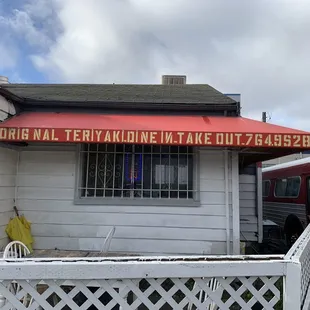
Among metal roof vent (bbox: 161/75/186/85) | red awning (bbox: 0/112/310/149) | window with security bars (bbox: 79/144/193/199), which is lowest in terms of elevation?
window with security bars (bbox: 79/144/193/199)

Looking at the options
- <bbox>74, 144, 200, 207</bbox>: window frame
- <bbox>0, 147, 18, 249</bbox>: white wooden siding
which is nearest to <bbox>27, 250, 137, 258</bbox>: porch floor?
<bbox>0, 147, 18, 249</bbox>: white wooden siding

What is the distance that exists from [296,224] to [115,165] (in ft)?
21.8

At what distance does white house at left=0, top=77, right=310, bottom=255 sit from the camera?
5.54 m

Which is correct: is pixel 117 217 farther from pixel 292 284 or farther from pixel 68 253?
pixel 292 284

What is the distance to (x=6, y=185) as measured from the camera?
5.45 metres

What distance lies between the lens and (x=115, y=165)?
585 centimetres

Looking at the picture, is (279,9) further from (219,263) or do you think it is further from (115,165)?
(219,263)

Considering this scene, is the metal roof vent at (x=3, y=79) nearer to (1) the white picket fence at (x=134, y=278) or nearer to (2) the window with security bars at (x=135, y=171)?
(2) the window with security bars at (x=135, y=171)

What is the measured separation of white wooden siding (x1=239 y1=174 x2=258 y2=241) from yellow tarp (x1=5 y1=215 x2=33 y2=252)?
502 cm

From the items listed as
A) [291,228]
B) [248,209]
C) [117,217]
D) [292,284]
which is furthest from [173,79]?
[292,284]

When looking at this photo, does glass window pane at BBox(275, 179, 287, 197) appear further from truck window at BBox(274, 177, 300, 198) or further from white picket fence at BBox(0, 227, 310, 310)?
white picket fence at BBox(0, 227, 310, 310)

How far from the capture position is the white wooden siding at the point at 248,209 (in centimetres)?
775

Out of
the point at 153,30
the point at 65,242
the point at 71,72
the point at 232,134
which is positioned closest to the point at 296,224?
the point at 232,134

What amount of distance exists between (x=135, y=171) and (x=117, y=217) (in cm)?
93
